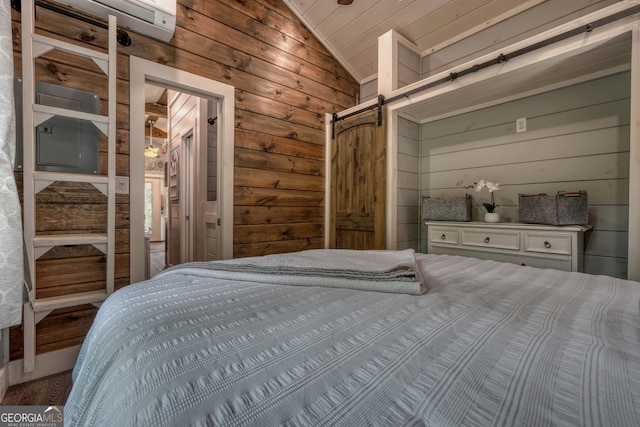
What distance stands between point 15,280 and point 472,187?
3.01 m

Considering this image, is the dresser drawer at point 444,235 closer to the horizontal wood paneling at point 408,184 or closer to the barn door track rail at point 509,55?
the horizontal wood paneling at point 408,184

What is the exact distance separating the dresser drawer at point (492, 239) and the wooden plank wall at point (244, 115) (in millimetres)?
1411

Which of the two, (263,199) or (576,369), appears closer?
(576,369)

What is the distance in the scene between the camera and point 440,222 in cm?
238

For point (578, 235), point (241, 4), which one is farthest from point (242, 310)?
Answer: point (241, 4)

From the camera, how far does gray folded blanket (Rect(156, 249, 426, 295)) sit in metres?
0.87

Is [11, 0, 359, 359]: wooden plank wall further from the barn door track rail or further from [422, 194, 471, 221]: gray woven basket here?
[422, 194, 471, 221]: gray woven basket

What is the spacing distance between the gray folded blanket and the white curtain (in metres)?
0.70

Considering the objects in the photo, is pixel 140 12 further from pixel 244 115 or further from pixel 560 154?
pixel 560 154

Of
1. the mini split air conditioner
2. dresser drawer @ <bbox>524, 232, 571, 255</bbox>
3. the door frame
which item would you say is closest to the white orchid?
dresser drawer @ <bbox>524, 232, 571, 255</bbox>

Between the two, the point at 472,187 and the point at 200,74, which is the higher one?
the point at 200,74

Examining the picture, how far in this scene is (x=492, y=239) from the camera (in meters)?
2.08

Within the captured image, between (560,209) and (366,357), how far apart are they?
1.95m

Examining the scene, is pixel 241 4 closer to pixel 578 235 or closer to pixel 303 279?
pixel 303 279
